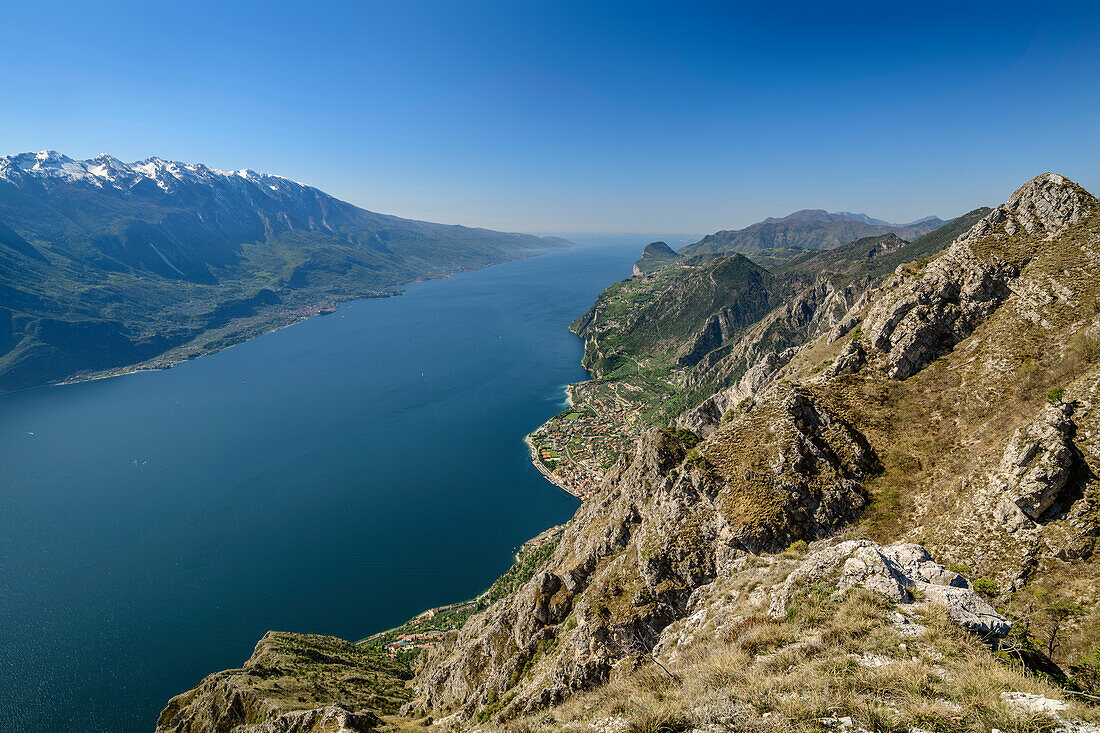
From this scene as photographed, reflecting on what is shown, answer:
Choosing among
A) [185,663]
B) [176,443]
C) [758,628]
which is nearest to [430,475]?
[185,663]

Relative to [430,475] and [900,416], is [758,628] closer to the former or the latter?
[900,416]

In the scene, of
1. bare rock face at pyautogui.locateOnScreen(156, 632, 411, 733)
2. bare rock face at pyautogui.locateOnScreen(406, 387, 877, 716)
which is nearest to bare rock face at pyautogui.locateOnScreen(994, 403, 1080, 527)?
bare rock face at pyautogui.locateOnScreen(406, 387, 877, 716)

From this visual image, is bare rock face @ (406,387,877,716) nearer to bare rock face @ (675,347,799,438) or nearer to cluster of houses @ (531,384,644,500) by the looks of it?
bare rock face @ (675,347,799,438)

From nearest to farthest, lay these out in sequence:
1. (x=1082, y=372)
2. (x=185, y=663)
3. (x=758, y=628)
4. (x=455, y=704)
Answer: (x=758, y=628) < (x=1082, y=372) < (x=455, y=704) < (x=185, y=663)

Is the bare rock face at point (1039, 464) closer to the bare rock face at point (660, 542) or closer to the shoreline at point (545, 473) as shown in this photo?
the bare rock face at point (660, 542)

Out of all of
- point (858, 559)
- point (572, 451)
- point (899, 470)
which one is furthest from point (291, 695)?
point (572, 451)

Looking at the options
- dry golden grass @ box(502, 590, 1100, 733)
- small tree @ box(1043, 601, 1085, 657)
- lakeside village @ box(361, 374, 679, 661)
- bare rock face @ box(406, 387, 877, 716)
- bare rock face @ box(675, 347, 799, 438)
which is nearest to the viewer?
dry golden grass @ box(502, 590, 1100, 733)
